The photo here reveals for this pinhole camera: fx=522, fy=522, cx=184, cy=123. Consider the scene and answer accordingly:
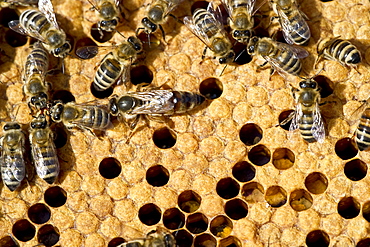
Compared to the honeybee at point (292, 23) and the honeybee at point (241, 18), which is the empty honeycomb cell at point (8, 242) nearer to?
the honeybee at point (241, 18)

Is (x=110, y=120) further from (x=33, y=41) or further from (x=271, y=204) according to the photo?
(x=271, y=204)

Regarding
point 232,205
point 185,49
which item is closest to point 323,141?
point 232,205

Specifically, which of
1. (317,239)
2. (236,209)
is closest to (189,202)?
(236,209)

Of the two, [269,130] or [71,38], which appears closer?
[269,130]

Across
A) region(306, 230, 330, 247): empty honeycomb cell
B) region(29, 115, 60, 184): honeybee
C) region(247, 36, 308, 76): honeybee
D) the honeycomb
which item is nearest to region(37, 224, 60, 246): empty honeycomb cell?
the honeycomb

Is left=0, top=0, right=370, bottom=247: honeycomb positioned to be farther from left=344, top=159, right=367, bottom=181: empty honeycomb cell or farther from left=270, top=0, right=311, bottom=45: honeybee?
left=270, top=0, right=311, bottom=45: honeybee

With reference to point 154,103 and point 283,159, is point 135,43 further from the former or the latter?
point 283,159
